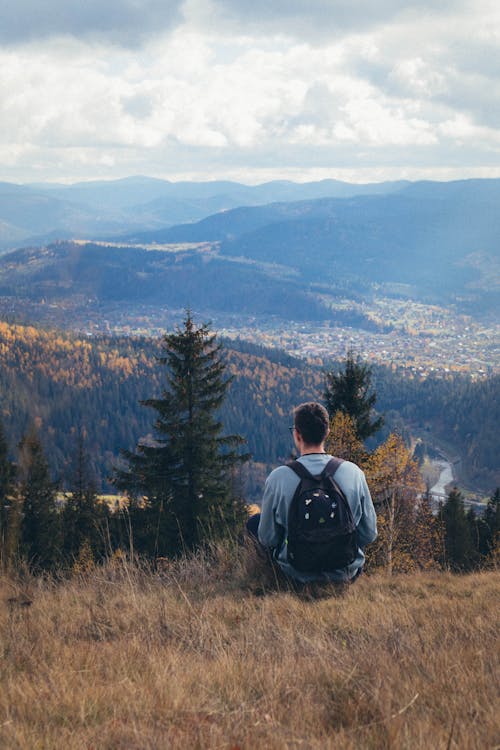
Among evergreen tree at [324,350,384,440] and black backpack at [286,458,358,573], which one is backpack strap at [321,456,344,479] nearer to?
black backpack at [286,458,358,573]

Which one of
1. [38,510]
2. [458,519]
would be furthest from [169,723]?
[458,519]

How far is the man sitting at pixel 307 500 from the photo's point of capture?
17.7 ft

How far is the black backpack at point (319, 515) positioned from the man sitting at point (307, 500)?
0.05 meters

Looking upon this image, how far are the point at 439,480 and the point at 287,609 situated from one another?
115268mm

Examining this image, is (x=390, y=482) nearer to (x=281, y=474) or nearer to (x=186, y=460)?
(x=186, y=460)

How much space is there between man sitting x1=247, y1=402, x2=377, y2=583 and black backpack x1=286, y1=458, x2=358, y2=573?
0.05m

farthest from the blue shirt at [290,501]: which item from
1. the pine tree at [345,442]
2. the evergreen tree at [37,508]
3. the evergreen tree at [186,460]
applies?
the evergreen tree at [37,508]

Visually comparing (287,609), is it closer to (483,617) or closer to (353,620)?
(353,620)

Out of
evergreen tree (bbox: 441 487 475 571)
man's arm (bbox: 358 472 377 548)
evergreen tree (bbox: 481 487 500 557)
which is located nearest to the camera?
man's arm (bbox: 358 472 377 548)

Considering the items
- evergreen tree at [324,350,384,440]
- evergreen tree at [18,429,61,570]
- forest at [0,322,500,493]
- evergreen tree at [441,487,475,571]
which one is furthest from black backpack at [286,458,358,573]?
forest at [0,322,500,493]

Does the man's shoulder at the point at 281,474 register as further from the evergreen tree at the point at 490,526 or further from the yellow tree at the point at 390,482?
the evergreen tree at the point at 490,526

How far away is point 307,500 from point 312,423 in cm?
75

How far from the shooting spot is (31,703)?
10.7ft

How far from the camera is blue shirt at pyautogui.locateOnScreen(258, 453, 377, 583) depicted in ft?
17.7
